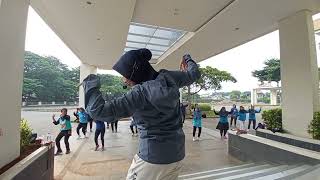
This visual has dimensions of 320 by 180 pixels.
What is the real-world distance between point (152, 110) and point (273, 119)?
6323 mm

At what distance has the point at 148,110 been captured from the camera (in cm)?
146

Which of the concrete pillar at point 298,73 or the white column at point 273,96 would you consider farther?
the white column at point 273,96

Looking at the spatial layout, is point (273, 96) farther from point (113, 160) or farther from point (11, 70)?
point (11, 70)

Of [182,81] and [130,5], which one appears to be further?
[130,5]

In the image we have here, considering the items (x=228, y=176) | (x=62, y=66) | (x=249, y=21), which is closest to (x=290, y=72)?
(x=249, y=21)

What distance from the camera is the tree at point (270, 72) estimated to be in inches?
1292

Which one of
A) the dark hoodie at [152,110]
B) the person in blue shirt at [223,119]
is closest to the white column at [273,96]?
the person in blue shirt at [223,119]

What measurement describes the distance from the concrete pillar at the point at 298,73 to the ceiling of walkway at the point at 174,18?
392 millimetres

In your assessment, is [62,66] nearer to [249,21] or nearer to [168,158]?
[249,21]

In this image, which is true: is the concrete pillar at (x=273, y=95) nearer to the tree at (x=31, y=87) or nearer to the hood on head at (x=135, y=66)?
the tree at (x=31, y=87)

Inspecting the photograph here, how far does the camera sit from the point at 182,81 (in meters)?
1.73

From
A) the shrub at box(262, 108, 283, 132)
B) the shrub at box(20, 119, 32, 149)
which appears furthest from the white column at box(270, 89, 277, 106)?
the shrub at box(20, 119, 32, 149)

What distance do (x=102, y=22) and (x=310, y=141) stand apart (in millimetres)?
5835

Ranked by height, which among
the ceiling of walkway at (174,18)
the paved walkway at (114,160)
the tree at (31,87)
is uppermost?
the ceiling of walkway at (174,18)
